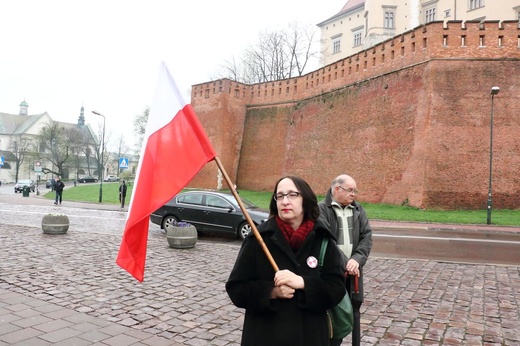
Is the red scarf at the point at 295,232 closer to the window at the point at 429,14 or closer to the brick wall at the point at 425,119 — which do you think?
the brick wall at the point at 425,119

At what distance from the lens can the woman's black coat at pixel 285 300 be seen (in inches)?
86.0

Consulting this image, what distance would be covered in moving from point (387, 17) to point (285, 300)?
156 ft

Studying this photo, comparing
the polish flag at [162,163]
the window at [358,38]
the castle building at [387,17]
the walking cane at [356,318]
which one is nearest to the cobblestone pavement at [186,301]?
the walking cane at [356,318]

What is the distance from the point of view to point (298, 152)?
3158 cm

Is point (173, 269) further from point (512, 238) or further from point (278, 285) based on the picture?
point (512, 238)

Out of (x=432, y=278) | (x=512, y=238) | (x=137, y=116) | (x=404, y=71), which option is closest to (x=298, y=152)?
(x=404, y=71)

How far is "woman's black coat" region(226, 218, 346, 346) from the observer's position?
2.19m

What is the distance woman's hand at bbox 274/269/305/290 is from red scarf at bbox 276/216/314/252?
0.19m

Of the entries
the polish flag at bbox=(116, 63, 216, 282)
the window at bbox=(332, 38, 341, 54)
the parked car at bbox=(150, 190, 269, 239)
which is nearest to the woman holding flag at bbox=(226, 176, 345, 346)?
the polish flag at bbox=(116, 63, 216, 282)

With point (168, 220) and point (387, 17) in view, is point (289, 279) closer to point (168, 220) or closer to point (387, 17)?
point (168, 220)

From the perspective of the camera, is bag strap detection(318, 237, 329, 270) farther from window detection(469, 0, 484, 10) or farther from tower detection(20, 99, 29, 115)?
tower detection(20, 99, 29, 115)

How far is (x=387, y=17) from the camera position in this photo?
4409 centimetres

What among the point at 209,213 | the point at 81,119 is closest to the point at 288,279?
the point at 209,213

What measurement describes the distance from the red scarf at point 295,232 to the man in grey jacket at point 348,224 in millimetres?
1358
